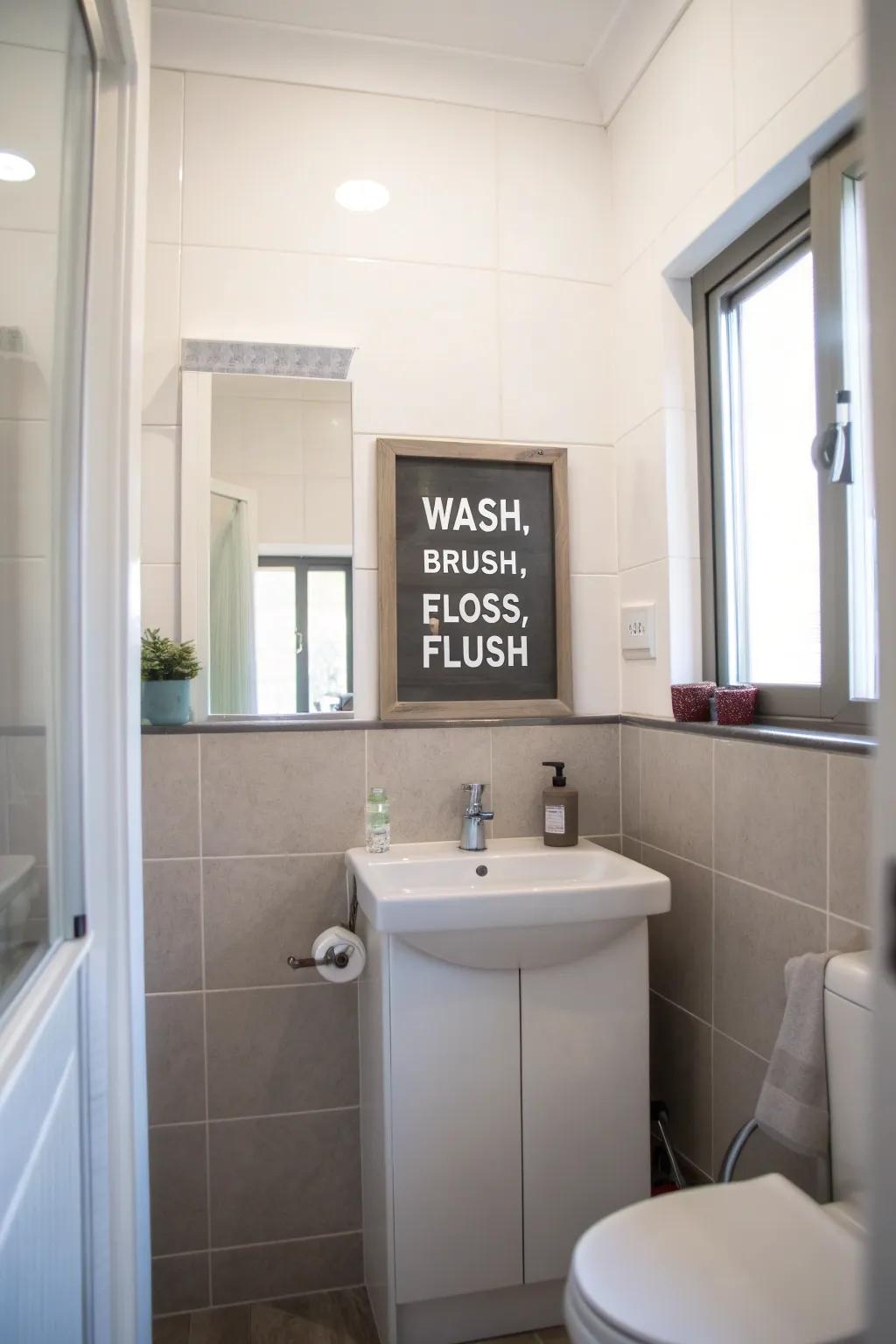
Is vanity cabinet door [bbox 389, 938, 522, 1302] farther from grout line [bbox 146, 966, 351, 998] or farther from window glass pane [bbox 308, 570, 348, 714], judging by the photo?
window glass pane [bbox 308, 570, 348, 714]

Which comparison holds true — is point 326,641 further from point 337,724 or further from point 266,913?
point 266,913

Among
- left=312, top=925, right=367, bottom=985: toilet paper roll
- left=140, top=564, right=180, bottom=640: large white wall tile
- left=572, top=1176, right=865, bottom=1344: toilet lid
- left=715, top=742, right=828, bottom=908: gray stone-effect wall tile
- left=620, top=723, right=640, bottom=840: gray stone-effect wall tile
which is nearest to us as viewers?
left=572, top=1176, right=865, bottom=1344: toilet lid

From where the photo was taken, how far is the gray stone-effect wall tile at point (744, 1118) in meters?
1.35

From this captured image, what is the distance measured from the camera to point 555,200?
6.47 ft

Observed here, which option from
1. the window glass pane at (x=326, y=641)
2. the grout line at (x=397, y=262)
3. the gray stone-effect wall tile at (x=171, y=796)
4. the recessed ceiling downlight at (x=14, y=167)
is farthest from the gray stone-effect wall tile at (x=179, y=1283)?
the recessed ceiling downlight at (x=14, y=167)

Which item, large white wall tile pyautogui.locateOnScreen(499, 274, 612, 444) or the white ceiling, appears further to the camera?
large white wall tile pyautogui.locateOnScreen(499, 274, 612, 444)

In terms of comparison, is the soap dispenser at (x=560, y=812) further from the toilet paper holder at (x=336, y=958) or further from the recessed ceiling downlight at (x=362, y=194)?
the recessed ceiling downlight at (x=362, y=194)

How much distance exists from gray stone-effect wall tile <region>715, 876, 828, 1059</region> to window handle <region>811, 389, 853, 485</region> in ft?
1.51

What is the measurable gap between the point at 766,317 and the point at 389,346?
795 millimetres

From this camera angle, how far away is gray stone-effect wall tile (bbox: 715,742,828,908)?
1303 millimetres

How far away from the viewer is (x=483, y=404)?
1914 millimetres

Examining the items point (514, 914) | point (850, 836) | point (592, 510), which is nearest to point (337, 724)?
point (514, 914)

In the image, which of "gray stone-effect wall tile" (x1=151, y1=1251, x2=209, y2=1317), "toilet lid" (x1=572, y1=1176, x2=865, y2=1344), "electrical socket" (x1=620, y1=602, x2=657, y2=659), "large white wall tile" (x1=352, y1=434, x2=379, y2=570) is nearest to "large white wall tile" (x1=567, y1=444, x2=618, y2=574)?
"electrical socket" (x1=620, y1=602, x2=657, y2=659)

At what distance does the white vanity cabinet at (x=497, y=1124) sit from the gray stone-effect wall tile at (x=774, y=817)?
0.79ft
